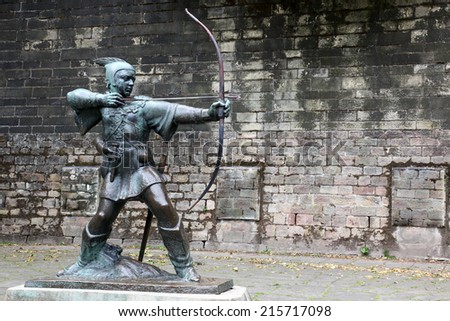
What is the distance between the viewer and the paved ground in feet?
19.8

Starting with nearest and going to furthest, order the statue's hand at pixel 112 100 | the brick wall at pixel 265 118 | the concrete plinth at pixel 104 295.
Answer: the concrete plinth at pixel 104 295, the statue's hand at pixel 112 100, the brick wall at pixel 265 118

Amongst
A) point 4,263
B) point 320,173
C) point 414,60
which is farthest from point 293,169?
point 4,263

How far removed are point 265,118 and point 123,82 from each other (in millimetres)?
5087

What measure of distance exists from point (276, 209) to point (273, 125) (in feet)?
4.14

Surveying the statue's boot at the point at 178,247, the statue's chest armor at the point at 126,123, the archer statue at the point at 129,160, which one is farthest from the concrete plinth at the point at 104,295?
the statue's chest armor at the point at 126,123

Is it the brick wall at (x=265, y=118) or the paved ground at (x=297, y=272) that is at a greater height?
the brick wall at (x=265, y=118)

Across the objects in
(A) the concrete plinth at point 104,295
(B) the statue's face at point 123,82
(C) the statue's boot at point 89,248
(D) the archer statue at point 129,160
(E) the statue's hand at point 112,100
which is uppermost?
(B) the statue's face at point 123,82

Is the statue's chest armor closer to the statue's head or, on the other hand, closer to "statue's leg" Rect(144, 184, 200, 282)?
the statue's head

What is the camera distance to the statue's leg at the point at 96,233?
452 cm

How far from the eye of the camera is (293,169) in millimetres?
9414

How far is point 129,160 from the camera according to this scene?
4.55 metres

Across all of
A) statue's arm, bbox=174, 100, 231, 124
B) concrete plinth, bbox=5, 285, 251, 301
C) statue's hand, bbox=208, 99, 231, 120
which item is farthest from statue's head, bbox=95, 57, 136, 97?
concrete plinth, bbox=5, 285, 251, 301

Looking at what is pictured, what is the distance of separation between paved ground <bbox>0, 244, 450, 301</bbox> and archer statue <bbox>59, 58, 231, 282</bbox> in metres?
1.45

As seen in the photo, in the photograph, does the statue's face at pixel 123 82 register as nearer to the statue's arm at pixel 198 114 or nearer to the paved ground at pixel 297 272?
the statue's arm at pixel 198 114
